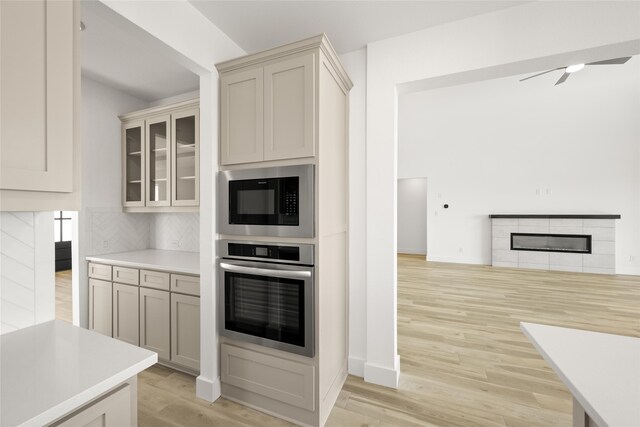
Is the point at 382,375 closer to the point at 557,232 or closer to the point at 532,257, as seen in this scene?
the point at 532,257

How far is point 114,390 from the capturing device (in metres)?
0.85

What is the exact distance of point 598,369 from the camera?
31.2 inches

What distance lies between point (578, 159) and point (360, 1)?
6862mm

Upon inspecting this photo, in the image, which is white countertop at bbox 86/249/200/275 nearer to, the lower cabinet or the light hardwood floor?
the lower cabinet

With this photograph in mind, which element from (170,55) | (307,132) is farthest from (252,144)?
(170,55)

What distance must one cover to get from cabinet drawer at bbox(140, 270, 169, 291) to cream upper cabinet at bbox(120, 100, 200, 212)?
66cm

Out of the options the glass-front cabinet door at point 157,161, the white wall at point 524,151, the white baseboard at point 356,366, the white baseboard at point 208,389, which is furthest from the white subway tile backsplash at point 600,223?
the glass-front cabinet door at point 157,161

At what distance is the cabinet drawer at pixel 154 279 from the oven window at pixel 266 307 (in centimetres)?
70

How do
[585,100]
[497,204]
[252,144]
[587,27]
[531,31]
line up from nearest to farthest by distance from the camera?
[587,27] < [531,31] < [252,144] < [585,100] < [497,204]

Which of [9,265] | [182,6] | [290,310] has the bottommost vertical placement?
[290,310]

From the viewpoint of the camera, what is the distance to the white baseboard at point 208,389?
198cm

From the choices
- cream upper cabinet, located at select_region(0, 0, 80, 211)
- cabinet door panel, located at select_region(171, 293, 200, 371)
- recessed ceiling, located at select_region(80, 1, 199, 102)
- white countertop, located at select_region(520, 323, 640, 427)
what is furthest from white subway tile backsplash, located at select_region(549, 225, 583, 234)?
cream upper cabinet, located at select_region(0, 0, 80, 211)

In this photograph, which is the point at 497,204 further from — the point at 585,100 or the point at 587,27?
the point at 587,27

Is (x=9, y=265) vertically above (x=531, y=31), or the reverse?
(x=531, y=31)
